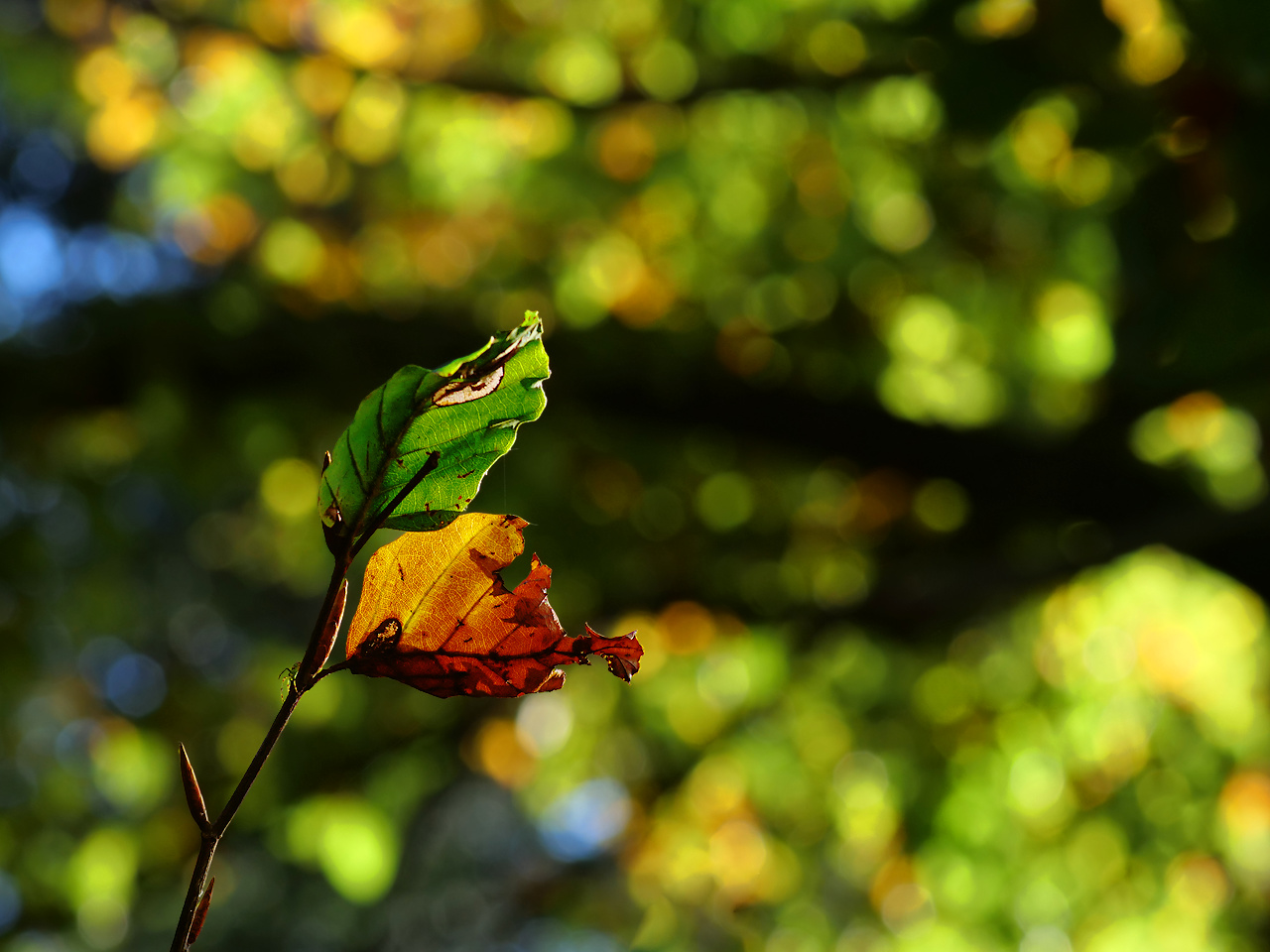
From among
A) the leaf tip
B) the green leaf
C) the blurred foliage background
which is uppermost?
the green leaf

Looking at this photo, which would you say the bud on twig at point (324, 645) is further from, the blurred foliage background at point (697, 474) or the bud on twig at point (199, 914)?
the blurred foliage background at point (697, 474)

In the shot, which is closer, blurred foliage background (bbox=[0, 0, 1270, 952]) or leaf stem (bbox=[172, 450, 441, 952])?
leaf stem (bbox=[172, 450, 441, 952])

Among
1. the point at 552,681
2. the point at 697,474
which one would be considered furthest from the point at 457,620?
the point at 697,474

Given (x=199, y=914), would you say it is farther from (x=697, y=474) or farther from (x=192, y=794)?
(x=697, y=474)

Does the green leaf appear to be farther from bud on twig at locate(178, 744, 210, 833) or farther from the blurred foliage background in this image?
the blurred foliage background

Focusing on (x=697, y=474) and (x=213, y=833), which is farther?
(x=697, y=474)

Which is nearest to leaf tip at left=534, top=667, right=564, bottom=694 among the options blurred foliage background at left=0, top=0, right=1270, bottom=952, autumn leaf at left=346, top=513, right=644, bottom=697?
autumn leaf at left=346, top=513, right=644, bottom=697

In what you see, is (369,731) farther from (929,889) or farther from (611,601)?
(929,889)

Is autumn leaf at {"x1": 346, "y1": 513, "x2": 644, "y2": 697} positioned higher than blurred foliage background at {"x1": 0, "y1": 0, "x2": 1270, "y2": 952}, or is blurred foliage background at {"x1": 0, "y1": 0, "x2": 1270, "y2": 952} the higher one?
autumn leaf at {"x1": 346, "y1": 513, "x2": 644, "y2": 697}
